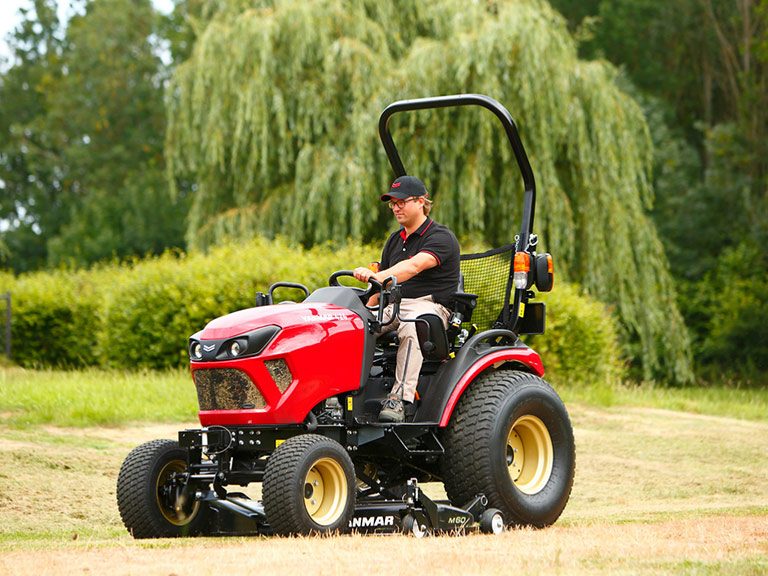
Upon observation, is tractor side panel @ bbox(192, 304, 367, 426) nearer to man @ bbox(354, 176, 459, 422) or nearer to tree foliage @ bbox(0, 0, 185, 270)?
man @ bbox(354, 176, 459, 422)

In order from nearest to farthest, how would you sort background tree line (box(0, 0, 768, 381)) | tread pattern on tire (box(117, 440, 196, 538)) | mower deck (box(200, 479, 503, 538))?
mower deck (box(200, 479, 503, 538)), tread pattern on tire (box(117, 440, 196, 538)), background tree line (box(0, 0, 768, 381))

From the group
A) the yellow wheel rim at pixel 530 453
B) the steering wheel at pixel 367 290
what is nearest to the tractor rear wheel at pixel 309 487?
the steering wheel at pixel 367 290

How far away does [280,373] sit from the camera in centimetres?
741

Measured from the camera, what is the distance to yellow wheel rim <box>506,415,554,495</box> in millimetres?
8531

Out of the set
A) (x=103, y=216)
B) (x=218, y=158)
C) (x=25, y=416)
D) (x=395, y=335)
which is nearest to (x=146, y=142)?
(x=103, y=216)

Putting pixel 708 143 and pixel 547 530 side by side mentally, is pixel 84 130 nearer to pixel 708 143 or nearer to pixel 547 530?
pixel 708 143

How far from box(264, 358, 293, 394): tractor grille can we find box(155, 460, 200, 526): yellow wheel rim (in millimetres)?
901

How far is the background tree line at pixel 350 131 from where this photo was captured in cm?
2158

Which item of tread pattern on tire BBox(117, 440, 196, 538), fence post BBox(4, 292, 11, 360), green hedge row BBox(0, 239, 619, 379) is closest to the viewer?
tread pattern on tire BBox(117, 440, 196, 538)

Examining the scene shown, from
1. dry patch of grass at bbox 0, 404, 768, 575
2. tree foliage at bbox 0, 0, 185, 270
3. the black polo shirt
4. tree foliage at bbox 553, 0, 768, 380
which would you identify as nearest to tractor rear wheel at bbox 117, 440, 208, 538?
dry patch of grass at bbox 0, 404, 768, 575

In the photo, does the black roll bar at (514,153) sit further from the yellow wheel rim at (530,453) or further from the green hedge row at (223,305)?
the green hedge row at (223,305)

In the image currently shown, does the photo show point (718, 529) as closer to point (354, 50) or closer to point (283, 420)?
point (283, 420)

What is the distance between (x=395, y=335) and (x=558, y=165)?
1478 centimetres

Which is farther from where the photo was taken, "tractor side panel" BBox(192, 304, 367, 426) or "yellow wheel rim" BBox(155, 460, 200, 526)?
"yellow wheel rim" BBox(155, 460, 200, 526)
